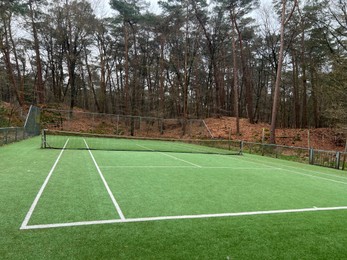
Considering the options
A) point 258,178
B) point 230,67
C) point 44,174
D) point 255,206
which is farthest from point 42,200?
point 230,67

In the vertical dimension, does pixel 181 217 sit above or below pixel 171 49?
below

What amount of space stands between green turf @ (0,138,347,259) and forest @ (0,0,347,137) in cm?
1539

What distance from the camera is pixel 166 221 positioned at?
3.92 meters

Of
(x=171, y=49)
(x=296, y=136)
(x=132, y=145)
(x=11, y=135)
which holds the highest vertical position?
(x=171, y=49)

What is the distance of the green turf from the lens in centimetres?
300

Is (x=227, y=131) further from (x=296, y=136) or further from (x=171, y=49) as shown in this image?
(x=171, y=49)

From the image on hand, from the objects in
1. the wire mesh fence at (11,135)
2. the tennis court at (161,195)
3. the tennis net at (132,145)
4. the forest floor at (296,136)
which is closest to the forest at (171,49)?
the forest floor at (296,136)

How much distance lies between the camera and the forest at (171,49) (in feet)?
72.3

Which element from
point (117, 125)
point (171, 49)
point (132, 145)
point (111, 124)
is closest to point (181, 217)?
point (132, 145)

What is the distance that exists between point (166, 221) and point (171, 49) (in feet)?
88.8

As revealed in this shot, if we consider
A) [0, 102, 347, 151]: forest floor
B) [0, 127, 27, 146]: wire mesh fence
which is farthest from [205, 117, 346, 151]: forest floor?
[0, 127, 27, 146]: wire mesh fence

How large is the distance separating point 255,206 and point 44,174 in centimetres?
514

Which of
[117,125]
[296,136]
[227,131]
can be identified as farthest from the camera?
[227,131]

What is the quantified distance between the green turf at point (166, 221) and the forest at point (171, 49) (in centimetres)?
1539
